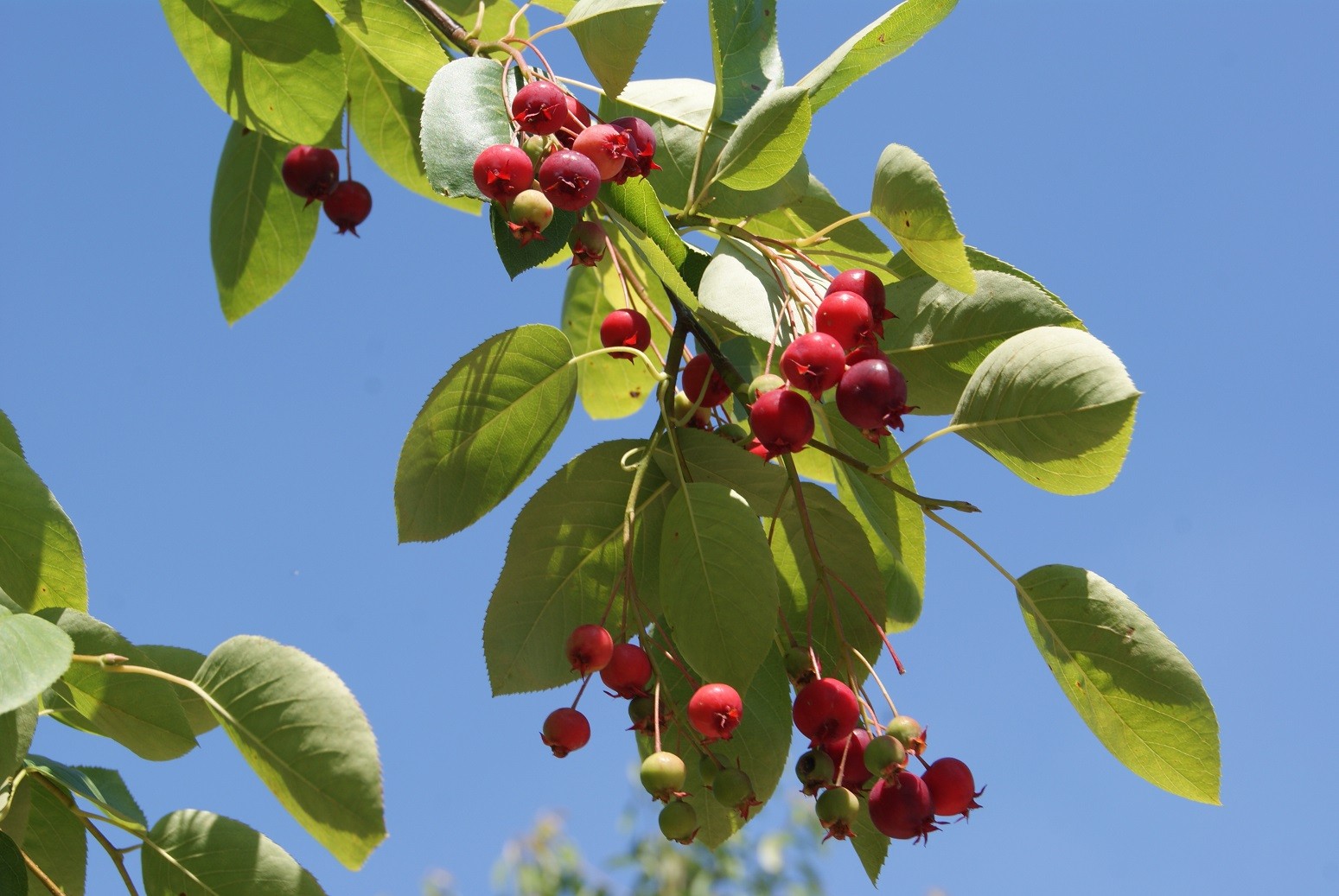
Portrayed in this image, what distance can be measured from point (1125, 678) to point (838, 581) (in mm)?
347

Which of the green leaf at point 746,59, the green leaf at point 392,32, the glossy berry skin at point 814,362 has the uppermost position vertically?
the green leaf at point 746,59

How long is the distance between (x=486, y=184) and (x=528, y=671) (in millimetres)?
572

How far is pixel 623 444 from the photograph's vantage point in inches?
57.9

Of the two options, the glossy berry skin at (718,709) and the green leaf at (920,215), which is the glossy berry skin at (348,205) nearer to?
the green leaf at (920,215)

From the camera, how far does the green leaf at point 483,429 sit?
4.74ft

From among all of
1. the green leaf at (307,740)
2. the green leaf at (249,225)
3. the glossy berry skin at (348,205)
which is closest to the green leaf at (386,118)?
the glossy berry skin at (348,205)

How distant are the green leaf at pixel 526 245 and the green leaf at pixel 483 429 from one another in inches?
6.5

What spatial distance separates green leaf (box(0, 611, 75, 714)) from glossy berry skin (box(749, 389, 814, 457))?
693 mm

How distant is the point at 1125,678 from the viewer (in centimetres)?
136

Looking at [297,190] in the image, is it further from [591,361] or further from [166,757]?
[166,757]

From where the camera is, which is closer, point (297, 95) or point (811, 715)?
point (811, 715)

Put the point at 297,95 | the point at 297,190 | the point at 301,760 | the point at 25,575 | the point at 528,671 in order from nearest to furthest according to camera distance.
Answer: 1. the point at 301,760
2. the point at 25,575
3. the point at 528,671
4. the point at 297,95
5. the point at 297,190

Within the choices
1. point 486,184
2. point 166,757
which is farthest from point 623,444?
point 166,757

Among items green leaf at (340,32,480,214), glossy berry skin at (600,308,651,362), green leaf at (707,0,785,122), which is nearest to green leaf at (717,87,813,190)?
green leaf at (707,0,785,122)
